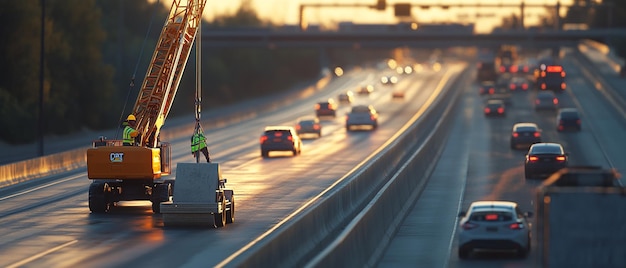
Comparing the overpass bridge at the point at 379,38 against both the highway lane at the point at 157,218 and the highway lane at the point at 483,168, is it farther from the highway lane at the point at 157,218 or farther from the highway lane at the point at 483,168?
the highway lane at the point at 157,218

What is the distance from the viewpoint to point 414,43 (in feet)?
450

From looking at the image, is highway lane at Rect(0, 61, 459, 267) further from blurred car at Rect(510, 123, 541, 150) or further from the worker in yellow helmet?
blurred car at Rect(510, 123, 541, 150)

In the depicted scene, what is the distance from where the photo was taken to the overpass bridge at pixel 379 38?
5325 inches

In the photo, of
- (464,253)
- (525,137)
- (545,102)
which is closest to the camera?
(464,253)

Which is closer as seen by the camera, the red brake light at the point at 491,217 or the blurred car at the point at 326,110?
the red brake light at the point at 491,217

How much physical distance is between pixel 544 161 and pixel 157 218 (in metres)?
20.5

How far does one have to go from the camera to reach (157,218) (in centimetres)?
3719

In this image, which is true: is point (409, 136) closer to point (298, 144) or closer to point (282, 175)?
point (298, 144)

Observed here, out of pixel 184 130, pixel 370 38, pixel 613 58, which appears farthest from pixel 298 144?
pixel 613 58

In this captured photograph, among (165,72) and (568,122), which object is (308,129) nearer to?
(568,122)

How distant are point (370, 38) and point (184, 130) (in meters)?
47.5

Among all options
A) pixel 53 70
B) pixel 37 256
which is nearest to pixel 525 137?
pixel 53 70

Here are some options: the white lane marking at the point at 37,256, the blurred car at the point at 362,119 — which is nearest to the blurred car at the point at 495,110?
the blurred car at the point at 362,119

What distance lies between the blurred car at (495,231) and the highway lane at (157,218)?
5.04m
